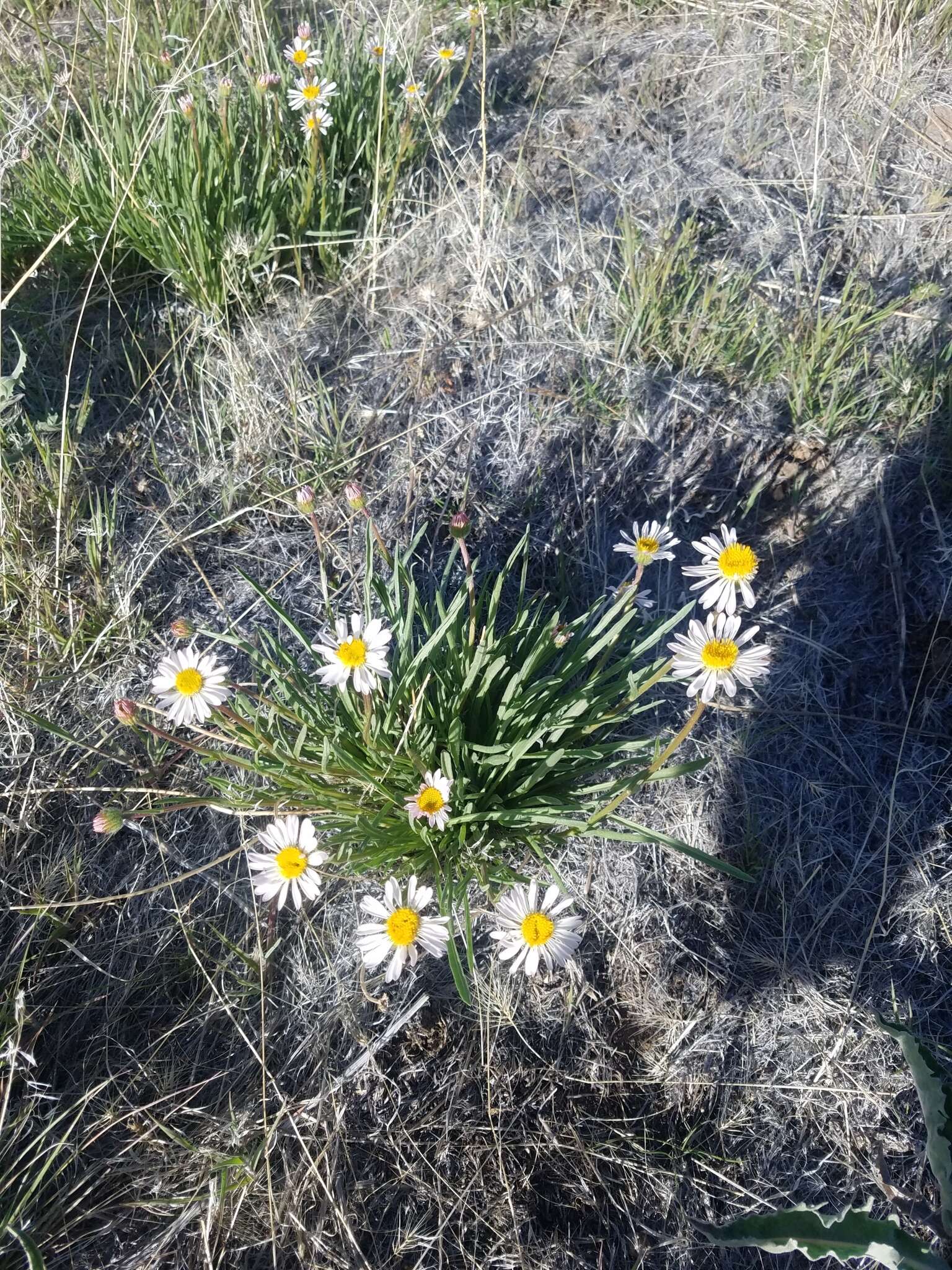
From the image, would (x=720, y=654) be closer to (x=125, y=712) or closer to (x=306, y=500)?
(x=306, y=500)

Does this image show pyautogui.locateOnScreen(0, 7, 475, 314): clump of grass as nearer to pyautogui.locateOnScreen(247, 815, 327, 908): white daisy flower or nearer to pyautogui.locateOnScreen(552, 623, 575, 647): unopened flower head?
pyautogui.locateOnScreen(552, 623, 575, 647): unopened flower head

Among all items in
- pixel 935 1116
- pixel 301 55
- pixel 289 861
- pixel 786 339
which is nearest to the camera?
pixel 935 1116

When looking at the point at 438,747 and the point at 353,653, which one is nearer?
the point at 353,653

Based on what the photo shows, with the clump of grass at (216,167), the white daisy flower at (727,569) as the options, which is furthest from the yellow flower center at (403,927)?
the clump of grass at (216,167)

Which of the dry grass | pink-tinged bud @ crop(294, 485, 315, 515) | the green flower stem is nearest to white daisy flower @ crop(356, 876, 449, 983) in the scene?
the dry grass

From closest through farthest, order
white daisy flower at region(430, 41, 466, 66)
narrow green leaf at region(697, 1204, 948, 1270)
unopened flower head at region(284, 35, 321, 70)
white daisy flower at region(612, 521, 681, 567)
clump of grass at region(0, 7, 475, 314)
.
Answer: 1. narrow green leaf at region(697, 1204, 948, 1270)
2. white daisy flower at region(612, 521, 681, 567)
3. clump of grass at region(0, 7, 475, 314)
4. unopened flower head at region(284, 35, 321, 70)
5. white daisy flower at region(430, 41, 466, 66)

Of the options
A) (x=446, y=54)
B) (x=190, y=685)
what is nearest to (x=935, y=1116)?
(x=190, y=685)

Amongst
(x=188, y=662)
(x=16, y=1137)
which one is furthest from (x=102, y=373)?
(x=16, y=1137)
